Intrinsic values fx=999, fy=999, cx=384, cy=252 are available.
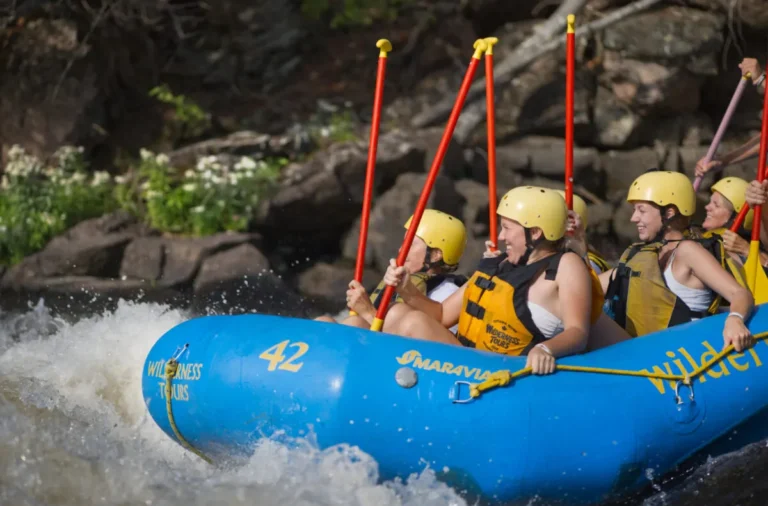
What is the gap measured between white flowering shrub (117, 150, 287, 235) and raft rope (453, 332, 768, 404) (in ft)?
19.6

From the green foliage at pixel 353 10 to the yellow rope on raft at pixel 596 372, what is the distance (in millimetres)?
9166

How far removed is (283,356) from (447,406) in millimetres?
653

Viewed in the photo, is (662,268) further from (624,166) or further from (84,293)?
(624,166)

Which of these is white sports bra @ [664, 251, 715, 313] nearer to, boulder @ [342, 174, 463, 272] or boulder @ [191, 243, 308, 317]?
boulder @ [191, 243, 308, 317]

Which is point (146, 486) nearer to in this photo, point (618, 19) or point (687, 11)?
point (618, 19)

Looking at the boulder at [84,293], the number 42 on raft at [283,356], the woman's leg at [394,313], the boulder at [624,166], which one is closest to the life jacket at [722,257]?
the woman's leg at [394,313]

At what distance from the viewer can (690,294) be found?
4590 mm

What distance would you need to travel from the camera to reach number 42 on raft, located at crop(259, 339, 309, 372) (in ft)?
12.4

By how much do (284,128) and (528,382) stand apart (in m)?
8.11

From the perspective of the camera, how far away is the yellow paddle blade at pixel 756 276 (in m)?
5.12

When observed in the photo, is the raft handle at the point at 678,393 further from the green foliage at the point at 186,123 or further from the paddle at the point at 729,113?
the green foliage at the point at 186,123

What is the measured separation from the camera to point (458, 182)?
10109mm

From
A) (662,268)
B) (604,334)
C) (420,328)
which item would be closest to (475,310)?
(420,328)

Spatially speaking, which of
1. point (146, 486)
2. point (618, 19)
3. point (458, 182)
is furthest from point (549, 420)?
point (618, 19)
